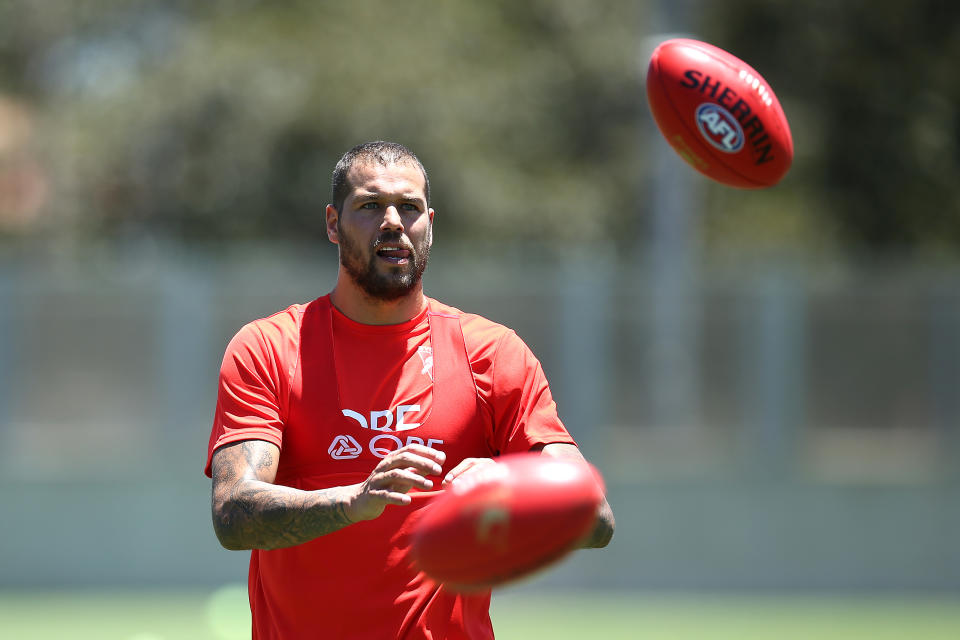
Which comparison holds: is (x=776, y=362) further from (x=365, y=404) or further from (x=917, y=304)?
(x=365, y=404)

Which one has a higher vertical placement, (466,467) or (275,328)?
(275,328)

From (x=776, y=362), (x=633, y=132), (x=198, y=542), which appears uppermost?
(x=633, y=132)

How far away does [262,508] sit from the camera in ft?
11.7

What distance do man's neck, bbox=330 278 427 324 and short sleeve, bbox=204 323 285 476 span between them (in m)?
0.28

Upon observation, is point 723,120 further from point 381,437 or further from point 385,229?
point 381,437

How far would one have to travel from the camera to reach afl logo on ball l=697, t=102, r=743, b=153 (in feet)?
16.3

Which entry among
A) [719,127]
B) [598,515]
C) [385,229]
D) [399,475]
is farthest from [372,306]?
[719,127]

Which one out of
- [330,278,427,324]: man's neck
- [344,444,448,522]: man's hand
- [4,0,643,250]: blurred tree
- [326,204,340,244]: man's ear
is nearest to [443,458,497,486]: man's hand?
[344,444,448,522]: man's hand

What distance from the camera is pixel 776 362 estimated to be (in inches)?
478

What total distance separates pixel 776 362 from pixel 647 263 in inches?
194

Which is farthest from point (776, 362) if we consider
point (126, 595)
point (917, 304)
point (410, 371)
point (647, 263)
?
point (410, 371)

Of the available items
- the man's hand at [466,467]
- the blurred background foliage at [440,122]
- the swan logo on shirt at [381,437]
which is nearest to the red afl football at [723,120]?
the swan logo on shirt at [381,437]

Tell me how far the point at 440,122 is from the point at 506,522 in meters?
17.7

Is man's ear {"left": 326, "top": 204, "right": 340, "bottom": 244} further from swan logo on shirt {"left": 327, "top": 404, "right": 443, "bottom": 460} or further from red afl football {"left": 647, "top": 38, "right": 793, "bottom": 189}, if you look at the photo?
red afl football {"left": 647, "top": 38, "right": 793, "bottom": 189}
